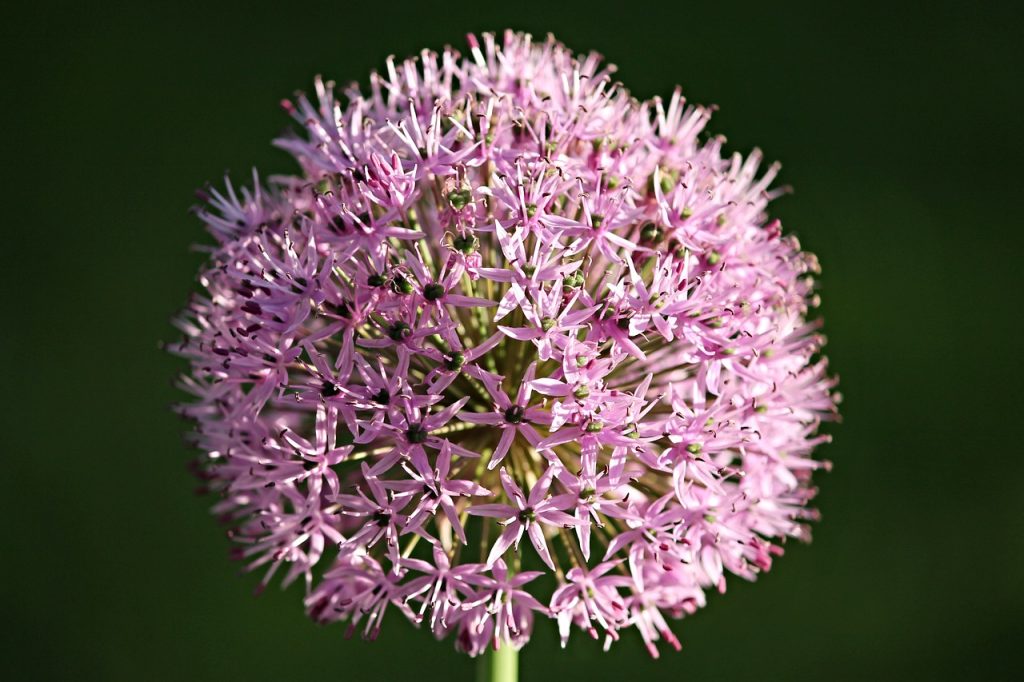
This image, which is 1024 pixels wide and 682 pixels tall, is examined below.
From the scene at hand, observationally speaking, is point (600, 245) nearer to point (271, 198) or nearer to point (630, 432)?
point (630, 432)

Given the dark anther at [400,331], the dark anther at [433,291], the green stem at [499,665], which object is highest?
the dark anther at [433,291]

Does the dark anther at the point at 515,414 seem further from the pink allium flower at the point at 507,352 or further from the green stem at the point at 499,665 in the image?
the green stem at the point at 499,665

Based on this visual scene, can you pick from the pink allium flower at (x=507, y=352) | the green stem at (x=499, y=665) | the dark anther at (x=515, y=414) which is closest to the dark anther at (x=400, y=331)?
the pink allium flower at (x=507, y=352)

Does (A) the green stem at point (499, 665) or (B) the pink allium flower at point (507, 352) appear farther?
(A) the green stem at point (499, 665)

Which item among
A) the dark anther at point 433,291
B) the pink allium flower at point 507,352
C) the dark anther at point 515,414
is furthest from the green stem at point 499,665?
the dark anther at point 433,291

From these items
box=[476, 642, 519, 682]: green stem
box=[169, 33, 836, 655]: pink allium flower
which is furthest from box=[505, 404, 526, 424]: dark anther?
box=[476, 642, 519, 682]: green stem

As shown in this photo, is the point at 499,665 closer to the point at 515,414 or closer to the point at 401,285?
the point at 515,414

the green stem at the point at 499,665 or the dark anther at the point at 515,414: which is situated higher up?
the dark anther at the point at 515,414

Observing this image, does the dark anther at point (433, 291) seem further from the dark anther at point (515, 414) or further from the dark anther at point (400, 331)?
the dark anther at point (515, 414)

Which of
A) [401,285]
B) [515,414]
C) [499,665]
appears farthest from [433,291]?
[499,665]

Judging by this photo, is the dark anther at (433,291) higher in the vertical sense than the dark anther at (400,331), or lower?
higher
